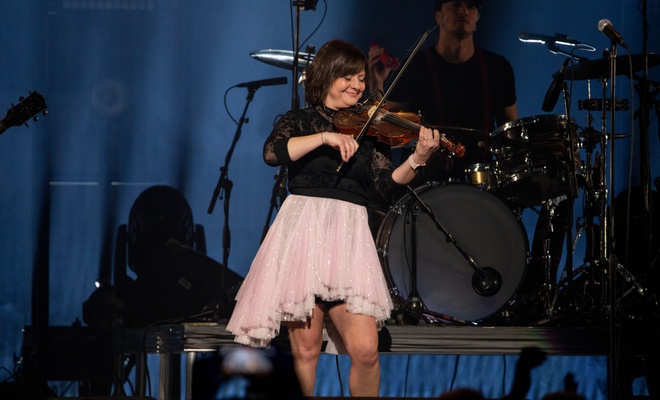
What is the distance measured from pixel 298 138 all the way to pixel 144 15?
3.33 meters

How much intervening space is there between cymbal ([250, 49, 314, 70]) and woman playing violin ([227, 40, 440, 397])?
221cm

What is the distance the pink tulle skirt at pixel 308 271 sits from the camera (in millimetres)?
3113

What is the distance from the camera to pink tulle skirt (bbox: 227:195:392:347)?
311cm

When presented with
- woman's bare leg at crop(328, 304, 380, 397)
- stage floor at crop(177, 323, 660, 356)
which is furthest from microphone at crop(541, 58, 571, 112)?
woman's bare leg at crop(328, 304, 380, 397)

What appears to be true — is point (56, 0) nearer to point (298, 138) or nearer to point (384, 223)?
point (384, 223)

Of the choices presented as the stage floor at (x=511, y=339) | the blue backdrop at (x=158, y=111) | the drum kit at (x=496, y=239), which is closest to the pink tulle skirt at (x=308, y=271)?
the stage floor at (x=511, y=339)

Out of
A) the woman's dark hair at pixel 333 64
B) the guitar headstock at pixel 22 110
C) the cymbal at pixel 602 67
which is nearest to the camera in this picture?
the woman's dark hair at pixel 333 64

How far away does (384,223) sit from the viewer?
491cm

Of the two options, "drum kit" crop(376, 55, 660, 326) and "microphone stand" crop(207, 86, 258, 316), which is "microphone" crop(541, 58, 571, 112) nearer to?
"drum kit" crop(376, 55, 660, 326)

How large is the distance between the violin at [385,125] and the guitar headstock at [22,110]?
Answer: 7.95ft

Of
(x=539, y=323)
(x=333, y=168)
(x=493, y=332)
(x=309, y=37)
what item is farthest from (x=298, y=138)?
(x=309, y=37)

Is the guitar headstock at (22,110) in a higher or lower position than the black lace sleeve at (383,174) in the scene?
higher

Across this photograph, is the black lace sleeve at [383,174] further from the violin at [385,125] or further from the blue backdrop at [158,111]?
the blue backdrop at [158,111]

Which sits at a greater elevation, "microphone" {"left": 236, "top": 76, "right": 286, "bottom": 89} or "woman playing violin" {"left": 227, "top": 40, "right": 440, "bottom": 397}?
"microphone" {"left": 236, "top": 76, "right": 286, "bottom": 89}
